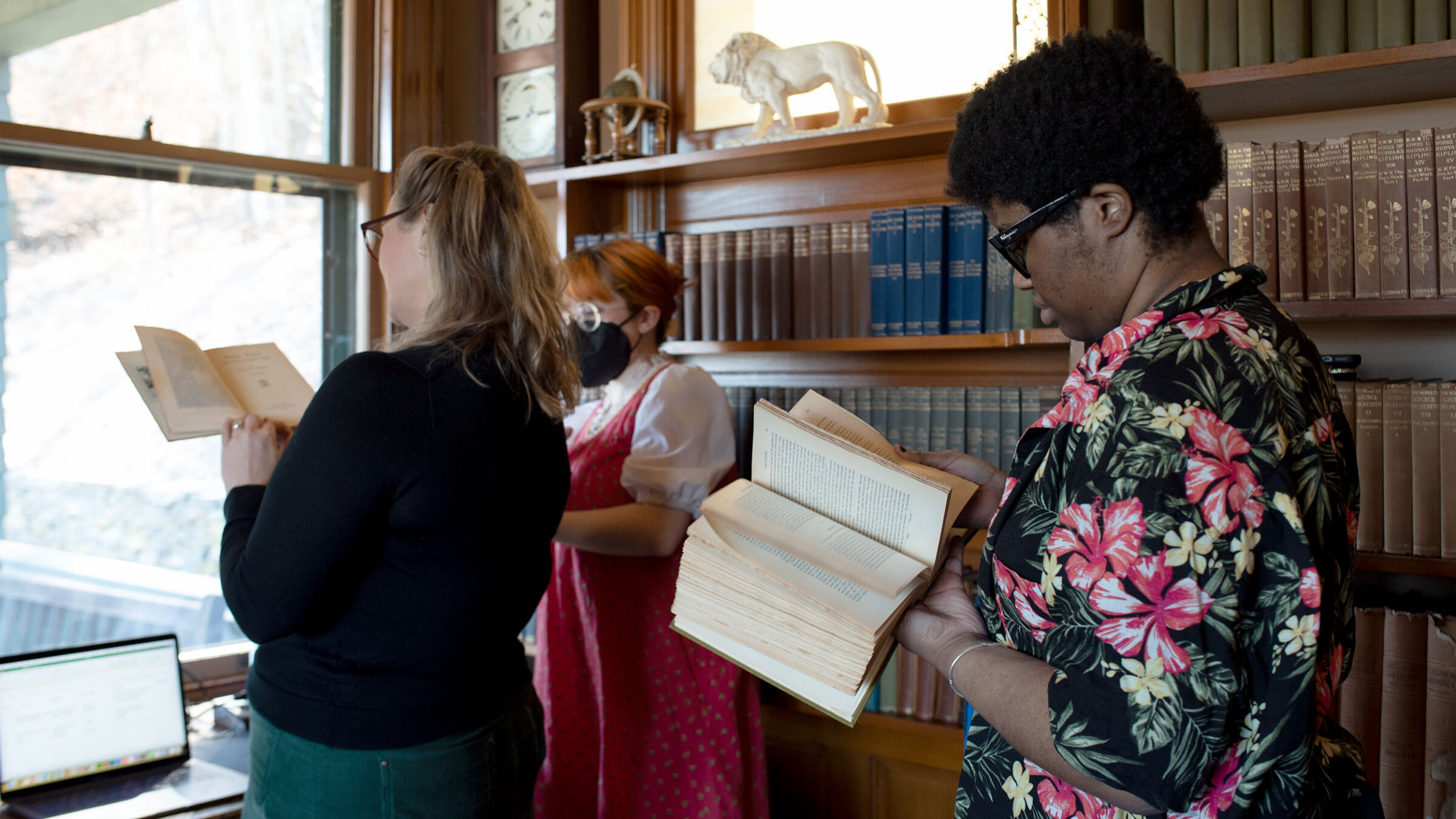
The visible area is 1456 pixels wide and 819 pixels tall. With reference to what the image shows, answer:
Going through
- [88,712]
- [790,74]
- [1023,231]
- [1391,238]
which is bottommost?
[88,712]

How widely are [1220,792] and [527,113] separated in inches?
92.1

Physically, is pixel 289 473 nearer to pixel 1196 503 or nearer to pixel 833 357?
pixel 1196 503

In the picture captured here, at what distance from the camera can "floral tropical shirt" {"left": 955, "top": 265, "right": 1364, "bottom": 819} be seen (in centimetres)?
63

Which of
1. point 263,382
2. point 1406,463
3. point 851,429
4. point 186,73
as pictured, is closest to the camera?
point 851,429

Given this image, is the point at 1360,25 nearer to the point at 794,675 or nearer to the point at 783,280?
the point at 783,280

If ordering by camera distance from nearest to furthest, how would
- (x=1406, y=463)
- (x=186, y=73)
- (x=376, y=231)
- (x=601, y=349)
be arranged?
(x=376, y=231), (x=1406, y=463), (x=601, y=349), (x=186, y=73)

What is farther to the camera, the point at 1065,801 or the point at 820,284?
the point at 820,284

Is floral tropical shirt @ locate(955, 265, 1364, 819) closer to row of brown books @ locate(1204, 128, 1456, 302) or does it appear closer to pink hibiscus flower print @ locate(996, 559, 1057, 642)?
pink hibiscus flower print @ locate(996, 559, 1057, 642)

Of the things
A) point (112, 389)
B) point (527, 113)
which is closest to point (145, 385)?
point (112, 389)

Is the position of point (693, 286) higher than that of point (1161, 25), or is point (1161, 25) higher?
point (1161, 25)

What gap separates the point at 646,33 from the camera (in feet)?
7.97

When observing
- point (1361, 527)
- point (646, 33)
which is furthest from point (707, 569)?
point (646, 33)

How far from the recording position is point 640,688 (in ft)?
6.19

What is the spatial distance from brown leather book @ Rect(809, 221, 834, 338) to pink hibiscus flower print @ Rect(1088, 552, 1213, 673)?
146cm
